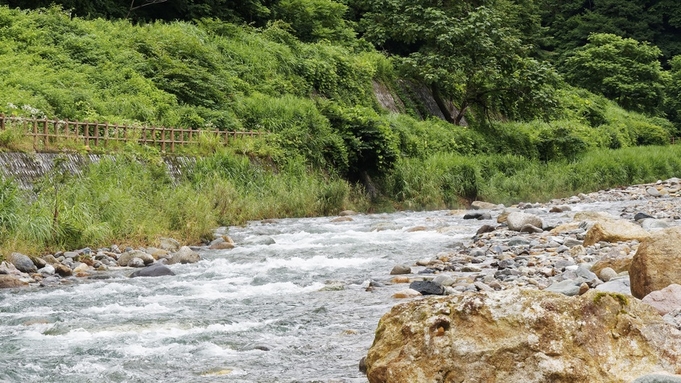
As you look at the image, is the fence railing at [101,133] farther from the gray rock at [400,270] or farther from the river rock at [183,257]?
the gray rock at [400,270]

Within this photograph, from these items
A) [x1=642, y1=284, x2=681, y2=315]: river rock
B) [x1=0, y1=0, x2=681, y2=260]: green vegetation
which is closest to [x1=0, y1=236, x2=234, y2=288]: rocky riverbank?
[x1=0, y1=0, x2=681, y2=260]: green vegetation

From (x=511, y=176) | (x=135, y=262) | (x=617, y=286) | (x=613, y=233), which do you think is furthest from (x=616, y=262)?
(x=511, y=176)

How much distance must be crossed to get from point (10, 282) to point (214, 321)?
3.57 metres

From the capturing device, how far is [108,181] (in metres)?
15.2

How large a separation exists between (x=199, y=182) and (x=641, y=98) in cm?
4155

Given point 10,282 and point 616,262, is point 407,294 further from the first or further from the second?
point 10,282

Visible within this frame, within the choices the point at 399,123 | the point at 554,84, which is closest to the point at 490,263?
the point at 399,123

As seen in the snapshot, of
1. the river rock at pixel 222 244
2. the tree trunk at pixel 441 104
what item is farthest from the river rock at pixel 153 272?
the tree trunk at pixel 441 104

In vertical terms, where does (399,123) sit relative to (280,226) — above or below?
above

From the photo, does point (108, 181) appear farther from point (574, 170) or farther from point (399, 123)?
point (574, 170)

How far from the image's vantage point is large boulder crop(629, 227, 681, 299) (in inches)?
273

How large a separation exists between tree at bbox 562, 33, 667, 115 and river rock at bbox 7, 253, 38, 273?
150ft

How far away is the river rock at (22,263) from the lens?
10.8 meters

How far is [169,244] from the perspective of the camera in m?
13.5
